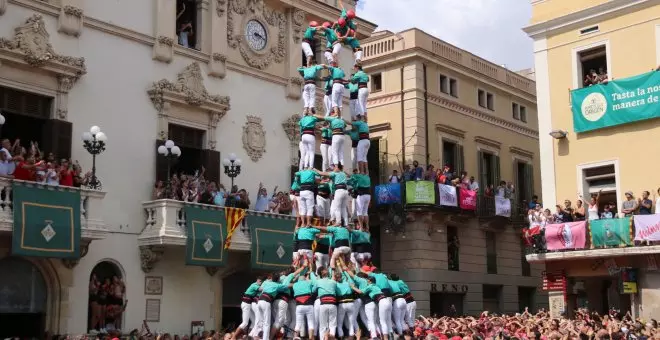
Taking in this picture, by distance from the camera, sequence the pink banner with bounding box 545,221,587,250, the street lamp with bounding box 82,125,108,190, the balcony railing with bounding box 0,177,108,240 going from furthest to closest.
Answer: the pink banner with bounding box 545,221,587,250, the street lamp with bounding box 82,125,108,190, the balcony railing with bounding box 0,177,108,240

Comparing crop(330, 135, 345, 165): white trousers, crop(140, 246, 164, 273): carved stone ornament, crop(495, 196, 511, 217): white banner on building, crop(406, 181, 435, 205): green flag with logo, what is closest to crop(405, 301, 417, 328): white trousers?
crop(330, 135, 345, 165): white trousers

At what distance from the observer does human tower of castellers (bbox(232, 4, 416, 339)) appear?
18.5m

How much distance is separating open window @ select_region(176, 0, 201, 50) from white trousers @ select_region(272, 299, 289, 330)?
12.6 metres

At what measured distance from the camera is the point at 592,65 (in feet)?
97.7

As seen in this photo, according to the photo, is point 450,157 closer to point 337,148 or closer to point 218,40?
point 218,40

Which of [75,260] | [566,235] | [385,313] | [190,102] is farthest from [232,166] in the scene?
[566,235]

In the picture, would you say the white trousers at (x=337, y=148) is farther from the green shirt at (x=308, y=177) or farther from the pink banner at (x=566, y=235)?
the pink banner at (x=566, y=235)

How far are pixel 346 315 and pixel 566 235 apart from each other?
11362 millimetres

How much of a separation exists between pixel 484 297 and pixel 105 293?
19.7 m

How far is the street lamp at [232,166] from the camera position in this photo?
89.5 feet

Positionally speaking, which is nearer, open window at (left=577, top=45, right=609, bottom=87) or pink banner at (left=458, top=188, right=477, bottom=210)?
open window at (left=577, top=45, right=609, bottom=87)

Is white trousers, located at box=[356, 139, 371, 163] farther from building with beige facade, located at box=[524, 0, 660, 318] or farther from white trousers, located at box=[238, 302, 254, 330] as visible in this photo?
building with beige facade, located at box=[524, 0, 660, 318]

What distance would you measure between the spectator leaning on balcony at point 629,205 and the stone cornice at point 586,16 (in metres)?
6.55

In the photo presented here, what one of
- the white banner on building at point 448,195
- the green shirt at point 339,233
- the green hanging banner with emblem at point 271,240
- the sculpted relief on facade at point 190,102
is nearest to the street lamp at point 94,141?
the sculpted relief on facade at point 190,102
